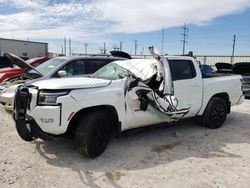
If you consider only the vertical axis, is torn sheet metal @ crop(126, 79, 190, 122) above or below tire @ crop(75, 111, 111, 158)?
above

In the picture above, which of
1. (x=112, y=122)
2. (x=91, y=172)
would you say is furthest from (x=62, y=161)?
(x=112, y=122)

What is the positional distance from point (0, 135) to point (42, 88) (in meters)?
2.21

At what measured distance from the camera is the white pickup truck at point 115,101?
4.53m

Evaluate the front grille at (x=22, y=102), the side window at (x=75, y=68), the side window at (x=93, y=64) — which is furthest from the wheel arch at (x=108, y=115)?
the side window at (x=93, y=64)

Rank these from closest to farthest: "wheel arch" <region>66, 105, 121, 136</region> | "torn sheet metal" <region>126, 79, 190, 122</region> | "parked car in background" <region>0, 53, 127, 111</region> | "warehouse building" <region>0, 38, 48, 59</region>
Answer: "wheel arch" <region>66, 105, 121, 136</region> → "torn sheet metal" <region>126, 79, 190, 122</region> → "parked car in background" <region>0, 53, 127, 111</region> → "warehouse building" <region>0, 38, 48, 59</region>

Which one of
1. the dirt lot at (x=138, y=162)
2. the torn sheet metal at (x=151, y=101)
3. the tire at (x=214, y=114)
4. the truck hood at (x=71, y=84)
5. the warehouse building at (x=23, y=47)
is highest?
the warehouse building at (x=23, y=47)

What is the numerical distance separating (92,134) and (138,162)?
0.85m

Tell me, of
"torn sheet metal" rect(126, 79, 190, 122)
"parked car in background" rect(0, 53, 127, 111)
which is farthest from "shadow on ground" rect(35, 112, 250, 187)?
"parked car in background" rect(0, 53, 127, 111)

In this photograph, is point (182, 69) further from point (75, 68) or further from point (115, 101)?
point (75, 68)

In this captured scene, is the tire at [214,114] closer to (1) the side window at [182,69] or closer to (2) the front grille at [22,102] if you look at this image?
(1) the side window at [182,69]

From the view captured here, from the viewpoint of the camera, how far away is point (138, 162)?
4836 mm

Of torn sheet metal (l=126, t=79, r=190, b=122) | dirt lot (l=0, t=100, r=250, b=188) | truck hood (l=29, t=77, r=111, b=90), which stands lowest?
dirt lot (l=0, t=100, r=250, b=188)

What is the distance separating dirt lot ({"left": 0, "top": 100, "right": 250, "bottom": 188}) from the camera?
4.17 meters

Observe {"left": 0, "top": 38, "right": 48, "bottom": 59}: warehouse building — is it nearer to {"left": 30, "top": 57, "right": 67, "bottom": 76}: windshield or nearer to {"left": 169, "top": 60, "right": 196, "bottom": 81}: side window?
{"left": 30, "top": 57, "right": 67, "bottom": 76}: windshield
